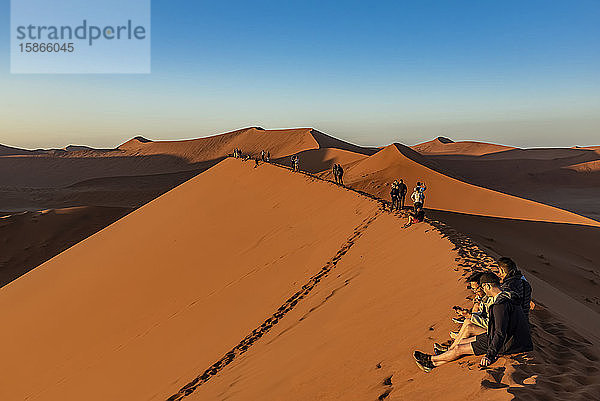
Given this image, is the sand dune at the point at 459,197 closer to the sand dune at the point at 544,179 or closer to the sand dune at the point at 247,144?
the sand dune at the point at 544,179

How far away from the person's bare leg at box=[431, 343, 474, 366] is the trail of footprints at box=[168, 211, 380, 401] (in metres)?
3.12

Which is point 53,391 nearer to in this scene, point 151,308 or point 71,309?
point 151,308

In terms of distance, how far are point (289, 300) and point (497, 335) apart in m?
4.55

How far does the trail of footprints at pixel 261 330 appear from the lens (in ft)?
18.1

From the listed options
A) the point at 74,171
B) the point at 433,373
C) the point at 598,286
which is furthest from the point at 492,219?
the point at 74,171

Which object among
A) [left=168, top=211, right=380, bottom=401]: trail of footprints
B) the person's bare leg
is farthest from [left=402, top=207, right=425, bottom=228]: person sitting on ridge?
the person's bare leg

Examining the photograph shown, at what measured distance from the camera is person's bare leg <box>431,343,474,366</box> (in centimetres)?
363

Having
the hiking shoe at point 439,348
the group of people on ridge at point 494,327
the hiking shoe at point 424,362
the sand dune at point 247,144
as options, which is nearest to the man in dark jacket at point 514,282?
the group of people on ridge at point 494,327

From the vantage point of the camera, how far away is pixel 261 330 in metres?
6.59

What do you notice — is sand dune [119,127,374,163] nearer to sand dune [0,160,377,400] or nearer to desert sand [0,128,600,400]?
desert sand [0,128,600,400]

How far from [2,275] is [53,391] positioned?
16.4 metres

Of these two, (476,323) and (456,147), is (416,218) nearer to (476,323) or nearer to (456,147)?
(476,323)

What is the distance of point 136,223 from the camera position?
18094 mm

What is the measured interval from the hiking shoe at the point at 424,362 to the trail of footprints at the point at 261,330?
9.66 ft
